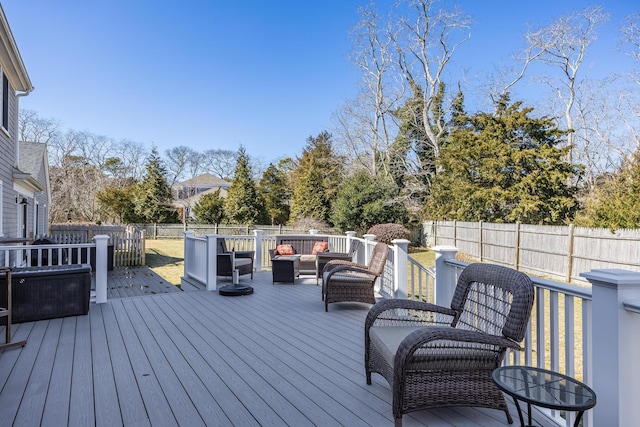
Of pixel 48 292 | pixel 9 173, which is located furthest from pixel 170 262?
pixel 48 292

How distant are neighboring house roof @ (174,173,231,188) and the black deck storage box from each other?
30.5 m

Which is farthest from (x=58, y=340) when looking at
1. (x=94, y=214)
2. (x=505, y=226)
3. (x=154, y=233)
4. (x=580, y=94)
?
(x=94, y=214)

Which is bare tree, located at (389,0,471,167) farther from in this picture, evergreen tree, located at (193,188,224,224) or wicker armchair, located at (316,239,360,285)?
wicker armchair, located at (316,239,360,285)

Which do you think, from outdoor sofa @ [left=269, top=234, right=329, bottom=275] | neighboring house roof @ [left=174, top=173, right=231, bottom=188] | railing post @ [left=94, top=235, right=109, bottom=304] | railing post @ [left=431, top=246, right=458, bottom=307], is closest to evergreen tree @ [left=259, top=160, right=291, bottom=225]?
neighboring house roof @ [left=174, top=173, right=231, bottom=188]

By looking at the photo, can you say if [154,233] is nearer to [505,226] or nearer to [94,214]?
[94,214]

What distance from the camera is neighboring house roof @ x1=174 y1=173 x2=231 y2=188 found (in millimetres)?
34000

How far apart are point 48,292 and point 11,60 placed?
199 inches

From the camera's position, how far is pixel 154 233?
21688 millimetres

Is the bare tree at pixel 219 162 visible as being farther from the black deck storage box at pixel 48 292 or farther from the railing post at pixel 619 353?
the railing post at pixel 619 353

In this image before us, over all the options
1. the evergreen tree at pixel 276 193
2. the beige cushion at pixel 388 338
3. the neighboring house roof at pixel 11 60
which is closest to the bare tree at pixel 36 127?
the evergreen tree at pixel 276 193

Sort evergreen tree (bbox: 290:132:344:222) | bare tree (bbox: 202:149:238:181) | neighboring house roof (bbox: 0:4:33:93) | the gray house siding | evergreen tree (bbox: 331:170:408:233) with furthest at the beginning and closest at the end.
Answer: bare tree (bbox: 202:149:238:181) → evergreen tree (bbox: 290:132:344:222) → evergreen tree (bbox: 331:170:408:233) → the gray house siding → neighboring house roof (bbox: 0:4:33:93)

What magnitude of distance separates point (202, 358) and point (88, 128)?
2980 cm

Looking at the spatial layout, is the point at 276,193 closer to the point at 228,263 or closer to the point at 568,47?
the point at 568,47

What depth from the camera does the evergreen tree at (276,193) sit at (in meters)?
28.5
